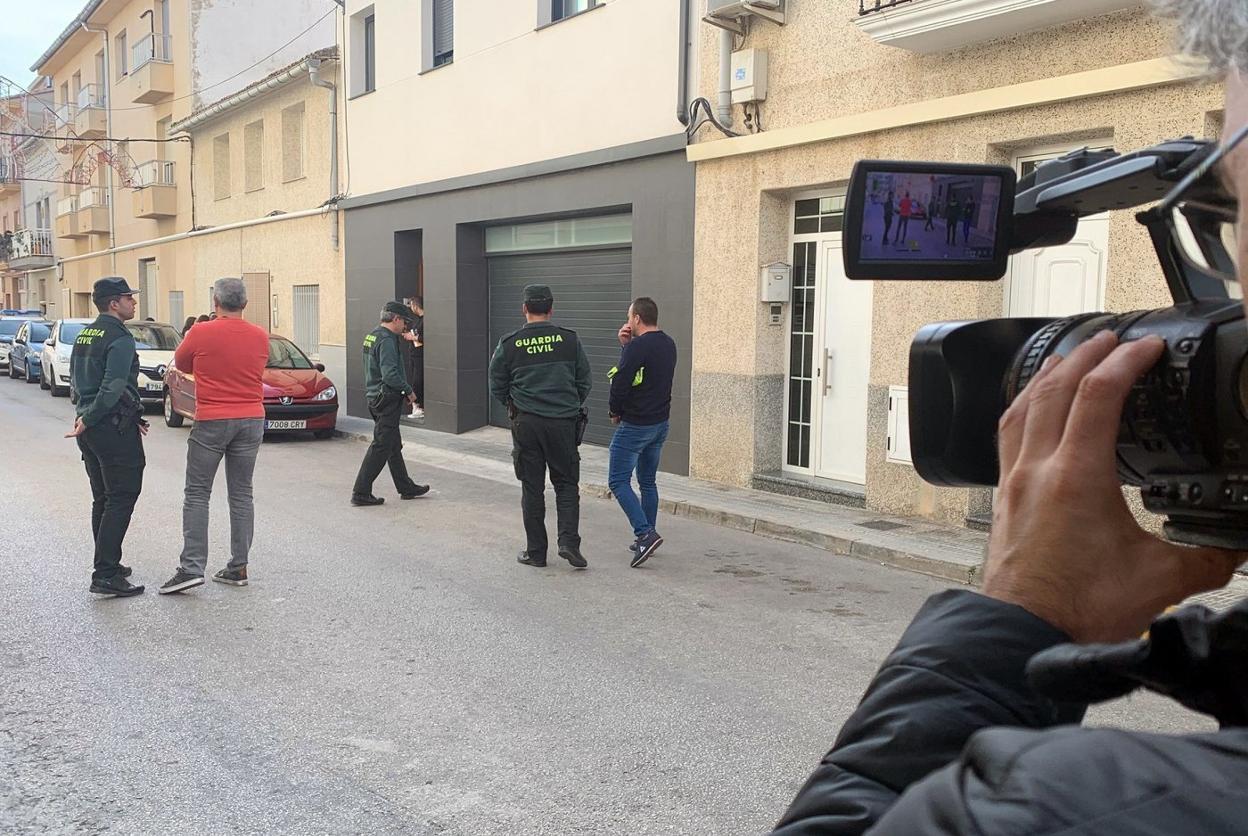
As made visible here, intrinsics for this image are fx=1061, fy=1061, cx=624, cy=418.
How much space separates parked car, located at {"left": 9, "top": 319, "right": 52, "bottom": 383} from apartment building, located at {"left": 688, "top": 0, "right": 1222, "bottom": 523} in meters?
19.4

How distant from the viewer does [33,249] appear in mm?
39312

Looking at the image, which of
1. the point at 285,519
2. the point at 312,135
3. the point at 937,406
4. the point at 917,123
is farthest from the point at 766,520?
the point at 312,135

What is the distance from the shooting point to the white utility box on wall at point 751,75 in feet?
32.0

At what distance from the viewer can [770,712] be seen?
446cm

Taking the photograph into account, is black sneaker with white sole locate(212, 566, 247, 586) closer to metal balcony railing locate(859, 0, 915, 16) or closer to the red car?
metal balcony railing locate(859, 0, 915, 16)

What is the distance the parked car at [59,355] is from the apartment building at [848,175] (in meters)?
15.3

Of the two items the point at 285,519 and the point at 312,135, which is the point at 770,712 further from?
the point at 312,135

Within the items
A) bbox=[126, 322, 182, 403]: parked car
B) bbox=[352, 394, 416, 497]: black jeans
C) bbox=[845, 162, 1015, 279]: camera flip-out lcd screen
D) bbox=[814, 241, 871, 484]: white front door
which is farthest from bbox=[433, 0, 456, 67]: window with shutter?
bbox=[845, 162, 1015, 279]: camera flip-out lcd screen

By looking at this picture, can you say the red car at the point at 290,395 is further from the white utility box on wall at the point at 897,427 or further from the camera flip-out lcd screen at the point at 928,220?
the camera flip-out lcd screen at the point at 928,220

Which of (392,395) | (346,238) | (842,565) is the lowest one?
(842,565)

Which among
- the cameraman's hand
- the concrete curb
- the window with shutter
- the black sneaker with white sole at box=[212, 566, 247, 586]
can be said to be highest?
the window with shutter

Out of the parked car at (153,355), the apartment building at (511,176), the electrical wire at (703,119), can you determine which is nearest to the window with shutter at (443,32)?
the apartment building at (511,176)

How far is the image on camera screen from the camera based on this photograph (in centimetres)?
144

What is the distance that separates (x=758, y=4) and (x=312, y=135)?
36.2 ft
